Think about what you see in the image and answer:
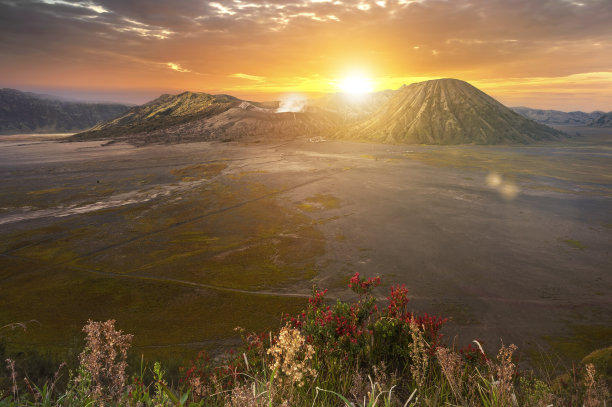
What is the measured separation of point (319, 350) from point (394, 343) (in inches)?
72.4

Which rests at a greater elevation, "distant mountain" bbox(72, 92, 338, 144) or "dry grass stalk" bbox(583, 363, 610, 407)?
"distant mountain" bbox(72, 92, 338, 144)

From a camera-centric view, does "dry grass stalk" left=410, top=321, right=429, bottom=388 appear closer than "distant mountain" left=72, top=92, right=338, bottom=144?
Yes

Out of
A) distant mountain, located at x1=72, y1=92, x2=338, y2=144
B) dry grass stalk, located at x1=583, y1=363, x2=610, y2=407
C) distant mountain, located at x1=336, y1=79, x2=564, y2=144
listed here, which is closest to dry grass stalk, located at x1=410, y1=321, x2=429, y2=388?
dry grass stalk, located at x1=583, y1=363, x2=610, y2=407

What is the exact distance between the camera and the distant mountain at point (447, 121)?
115 metres

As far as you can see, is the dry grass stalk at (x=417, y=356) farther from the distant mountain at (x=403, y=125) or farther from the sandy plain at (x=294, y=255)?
the distant mountain at (x=403, y=125)

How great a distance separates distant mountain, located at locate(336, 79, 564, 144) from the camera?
377ft

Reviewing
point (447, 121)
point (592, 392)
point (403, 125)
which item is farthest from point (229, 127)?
point (592, 392)

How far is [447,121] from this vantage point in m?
123

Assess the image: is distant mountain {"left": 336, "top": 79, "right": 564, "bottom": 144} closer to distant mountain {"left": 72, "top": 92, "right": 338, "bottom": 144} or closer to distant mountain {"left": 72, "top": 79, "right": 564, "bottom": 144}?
distant mountain {"left": 72, "top": 79, "right": 564, "bottom": 144}

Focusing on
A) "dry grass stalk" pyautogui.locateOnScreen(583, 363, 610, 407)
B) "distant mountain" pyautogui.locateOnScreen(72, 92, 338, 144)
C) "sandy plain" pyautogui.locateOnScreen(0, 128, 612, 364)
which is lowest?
"sandy plain" pyautogui.locateOnScreen(0, 128, 612, 364)

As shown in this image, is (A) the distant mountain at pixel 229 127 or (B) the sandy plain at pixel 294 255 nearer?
(B) the sandy plain at pixel 294 255

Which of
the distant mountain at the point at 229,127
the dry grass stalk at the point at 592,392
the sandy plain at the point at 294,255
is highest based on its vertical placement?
the distant mountain at the point at 229,127

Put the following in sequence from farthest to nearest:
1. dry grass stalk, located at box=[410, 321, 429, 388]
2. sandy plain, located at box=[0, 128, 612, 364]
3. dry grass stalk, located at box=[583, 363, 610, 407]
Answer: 1. sandy plain, located at box=[0, 128, 612, 364]
2. dry grass stalk, located at box=[410, 321, 429, 388]
3. dry grass stalk, located at box=[583, 363, 610, 407]

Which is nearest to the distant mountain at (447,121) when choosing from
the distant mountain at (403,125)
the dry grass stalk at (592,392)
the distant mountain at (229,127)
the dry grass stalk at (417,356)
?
the distant mountain at (403,125)
